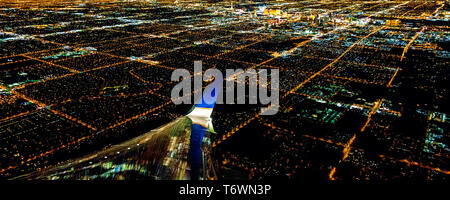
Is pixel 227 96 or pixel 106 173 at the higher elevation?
pixel 106 173

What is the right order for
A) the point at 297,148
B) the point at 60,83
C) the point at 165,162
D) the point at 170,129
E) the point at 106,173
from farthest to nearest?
the point at 60,83 → the point at 297,148 → the point at 170,129 → the point at 165,162 → the point at 106,173

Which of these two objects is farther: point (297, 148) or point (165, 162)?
point (297, 148)

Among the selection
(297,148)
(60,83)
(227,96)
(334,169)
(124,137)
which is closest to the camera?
(334,169)
